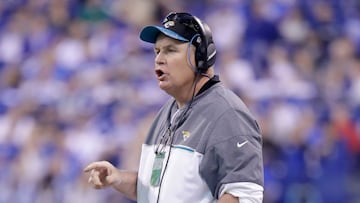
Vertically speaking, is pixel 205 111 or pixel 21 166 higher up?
pixel 205 111

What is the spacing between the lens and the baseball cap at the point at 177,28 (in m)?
3.24

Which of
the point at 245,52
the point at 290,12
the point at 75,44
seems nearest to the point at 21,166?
the point at 75,44

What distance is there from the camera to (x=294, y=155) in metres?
7.11

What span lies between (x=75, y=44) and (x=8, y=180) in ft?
6.46

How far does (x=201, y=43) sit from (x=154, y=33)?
0.21 metres

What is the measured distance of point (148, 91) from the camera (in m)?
8.29

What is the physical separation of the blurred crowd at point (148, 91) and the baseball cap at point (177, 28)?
3.71m

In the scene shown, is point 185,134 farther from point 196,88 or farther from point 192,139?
point 196,88

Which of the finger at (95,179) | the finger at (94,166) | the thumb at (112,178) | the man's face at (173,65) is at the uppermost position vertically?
the man's face at (173,65)

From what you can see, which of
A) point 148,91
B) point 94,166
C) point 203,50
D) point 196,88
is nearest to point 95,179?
point 94,166

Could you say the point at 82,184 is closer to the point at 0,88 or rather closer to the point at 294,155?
the point at 294,155

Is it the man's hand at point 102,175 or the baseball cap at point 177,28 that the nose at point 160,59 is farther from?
the man's hand at point 102,175

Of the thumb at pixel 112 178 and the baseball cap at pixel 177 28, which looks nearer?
the baseball cap at pixel 177 28

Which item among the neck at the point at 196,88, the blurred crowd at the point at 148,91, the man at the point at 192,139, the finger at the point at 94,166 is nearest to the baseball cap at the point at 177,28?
the man at the point at 192,139
